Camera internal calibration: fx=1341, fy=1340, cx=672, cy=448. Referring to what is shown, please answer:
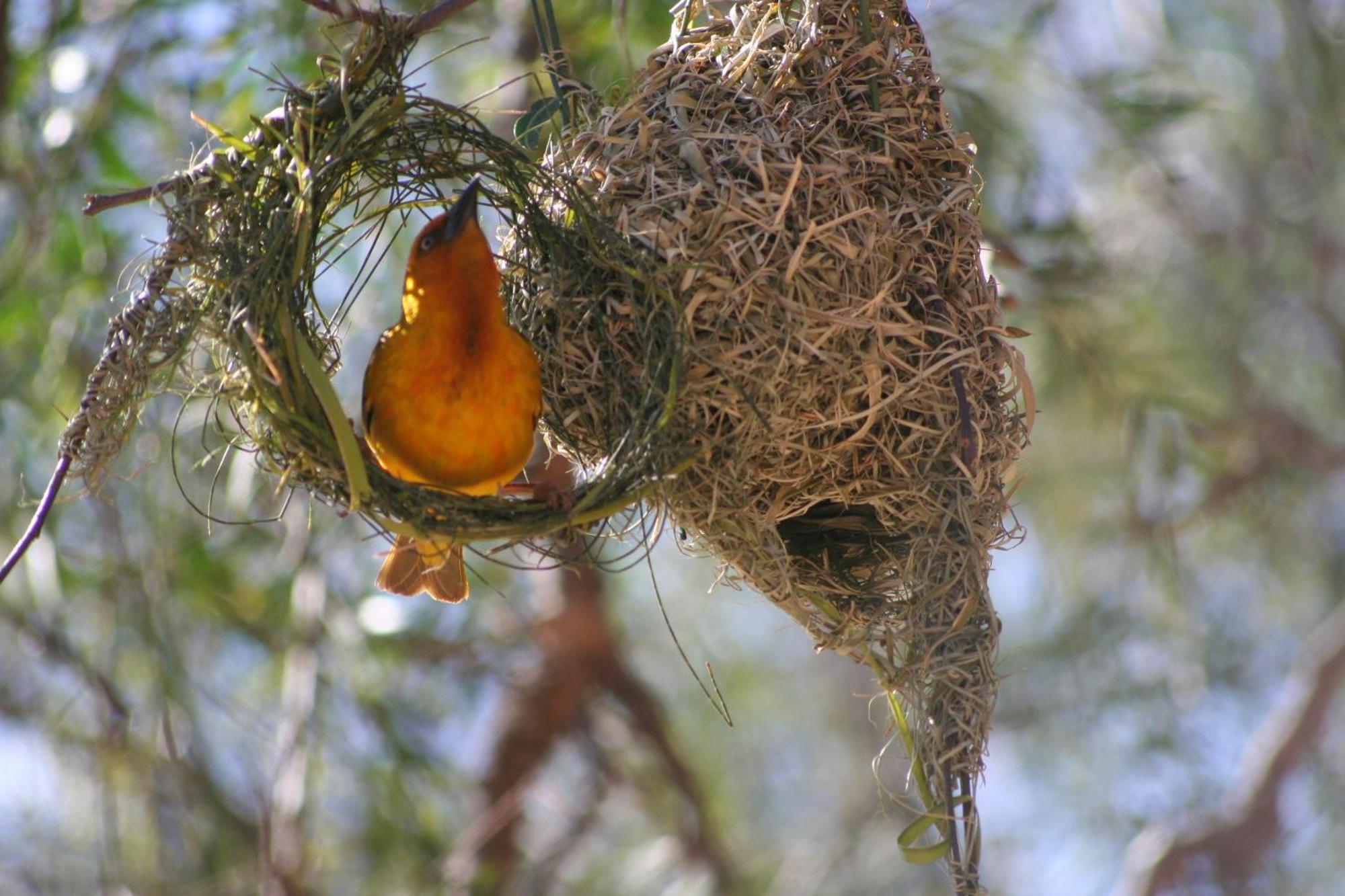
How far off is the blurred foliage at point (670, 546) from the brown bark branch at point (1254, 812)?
15 centimetres

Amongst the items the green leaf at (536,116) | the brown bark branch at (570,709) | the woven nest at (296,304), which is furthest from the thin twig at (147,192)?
the brown bark branch at (570,709)

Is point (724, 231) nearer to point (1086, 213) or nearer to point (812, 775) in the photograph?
point (1086, 213)

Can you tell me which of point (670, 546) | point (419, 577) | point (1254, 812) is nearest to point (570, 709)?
point (670, 546)

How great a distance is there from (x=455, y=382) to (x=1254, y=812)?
12.0ft

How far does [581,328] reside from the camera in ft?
7.82

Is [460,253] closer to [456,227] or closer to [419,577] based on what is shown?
[456,227]

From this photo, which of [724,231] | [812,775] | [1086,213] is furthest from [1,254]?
[812,775]

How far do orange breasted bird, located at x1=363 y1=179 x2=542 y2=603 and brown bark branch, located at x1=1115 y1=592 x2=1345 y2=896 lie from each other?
320 centimetres

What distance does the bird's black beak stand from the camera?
7.91 feet

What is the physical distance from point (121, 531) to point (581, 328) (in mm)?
2054

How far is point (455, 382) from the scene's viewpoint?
2.36 m

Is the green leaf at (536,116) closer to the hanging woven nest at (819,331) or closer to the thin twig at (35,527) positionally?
the hanging woven nest at (819,331)

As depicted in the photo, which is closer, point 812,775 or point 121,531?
point 121,531

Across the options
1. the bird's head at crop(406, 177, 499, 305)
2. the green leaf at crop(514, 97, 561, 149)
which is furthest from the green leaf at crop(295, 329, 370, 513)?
the green leaf at crop(514, 97, 561, 149)
